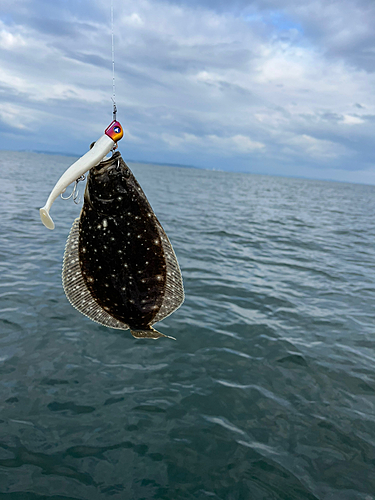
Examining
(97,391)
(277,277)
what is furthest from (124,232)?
(277,277)

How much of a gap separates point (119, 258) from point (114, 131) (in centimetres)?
114

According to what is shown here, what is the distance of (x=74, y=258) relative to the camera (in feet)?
10.1

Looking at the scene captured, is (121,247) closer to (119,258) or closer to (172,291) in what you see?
(119,258)

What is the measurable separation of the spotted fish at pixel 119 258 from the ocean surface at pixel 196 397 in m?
2.27

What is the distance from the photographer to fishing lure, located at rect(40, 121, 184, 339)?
2652 millimetres

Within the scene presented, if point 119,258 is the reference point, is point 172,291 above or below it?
below

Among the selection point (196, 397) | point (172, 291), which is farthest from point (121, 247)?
point (196, 397)

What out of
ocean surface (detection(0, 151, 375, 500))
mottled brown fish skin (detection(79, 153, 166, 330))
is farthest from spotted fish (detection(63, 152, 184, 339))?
ocean surface (detection(0, 151, 375, 500))

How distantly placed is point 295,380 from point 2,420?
186 inches

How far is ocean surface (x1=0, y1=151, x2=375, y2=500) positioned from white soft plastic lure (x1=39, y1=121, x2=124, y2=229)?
11.6 feet

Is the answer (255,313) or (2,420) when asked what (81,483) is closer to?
(2,420)

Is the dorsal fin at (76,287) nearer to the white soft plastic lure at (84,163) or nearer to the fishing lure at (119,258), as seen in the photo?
the fishing lure at (119,258)

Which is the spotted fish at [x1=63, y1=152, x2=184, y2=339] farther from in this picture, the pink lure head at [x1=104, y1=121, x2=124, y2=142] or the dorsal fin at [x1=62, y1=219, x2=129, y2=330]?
the pink lure head at [x1=104, y1=121, x2=124, y2=142]

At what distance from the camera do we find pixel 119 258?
9.59 ft
